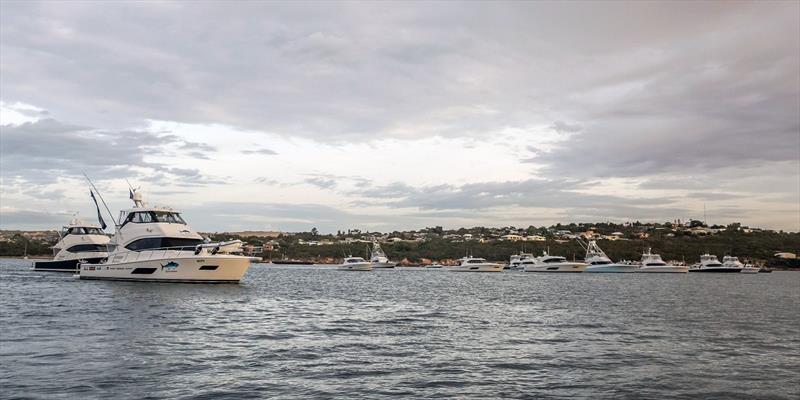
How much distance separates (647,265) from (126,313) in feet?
437

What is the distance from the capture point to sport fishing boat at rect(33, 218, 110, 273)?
8319cm

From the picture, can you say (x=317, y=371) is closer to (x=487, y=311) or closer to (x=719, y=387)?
(x=719, y=387)

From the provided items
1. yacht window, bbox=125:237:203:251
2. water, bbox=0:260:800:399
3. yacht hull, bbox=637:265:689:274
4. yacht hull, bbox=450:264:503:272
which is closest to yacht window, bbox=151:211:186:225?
yacht window, bbox=125:237:203:251

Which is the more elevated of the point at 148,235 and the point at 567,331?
the point at 148,235

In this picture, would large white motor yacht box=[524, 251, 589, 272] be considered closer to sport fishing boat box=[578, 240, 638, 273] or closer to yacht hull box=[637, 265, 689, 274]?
sport fishing boat box=[578, 240, 638, 273]

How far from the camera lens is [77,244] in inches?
3317

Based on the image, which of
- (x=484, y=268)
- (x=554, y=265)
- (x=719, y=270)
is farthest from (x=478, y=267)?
(x=719, y=270)

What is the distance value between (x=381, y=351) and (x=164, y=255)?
40.7m

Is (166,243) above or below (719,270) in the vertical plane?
above

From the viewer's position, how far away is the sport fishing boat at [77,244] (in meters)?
83.2

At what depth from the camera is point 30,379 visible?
53.6 ft

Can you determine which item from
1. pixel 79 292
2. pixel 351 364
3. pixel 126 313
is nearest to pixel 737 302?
pixel 351 364

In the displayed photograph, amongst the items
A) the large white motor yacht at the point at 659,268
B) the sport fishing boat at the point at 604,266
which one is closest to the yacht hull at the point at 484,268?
the sport fishing boat at the point at 604,266

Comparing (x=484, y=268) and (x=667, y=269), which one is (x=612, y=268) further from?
(x=484, y=268)
